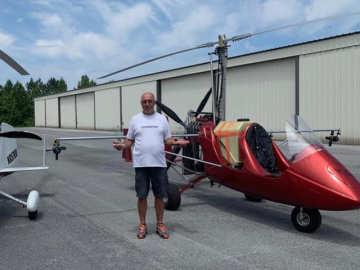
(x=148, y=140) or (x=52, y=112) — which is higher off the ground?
(x=52, y=112)

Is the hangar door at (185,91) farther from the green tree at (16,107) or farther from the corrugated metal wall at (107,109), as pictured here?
the green tree at (16,107)

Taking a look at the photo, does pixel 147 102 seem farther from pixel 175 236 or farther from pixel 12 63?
pixel 12 63

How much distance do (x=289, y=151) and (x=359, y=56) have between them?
1409 centimetres

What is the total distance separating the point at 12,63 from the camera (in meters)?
5.51

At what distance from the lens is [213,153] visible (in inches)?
226

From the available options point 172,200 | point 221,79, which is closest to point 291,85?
point 221,79

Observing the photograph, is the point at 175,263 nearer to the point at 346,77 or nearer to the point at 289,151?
the point at 289,151

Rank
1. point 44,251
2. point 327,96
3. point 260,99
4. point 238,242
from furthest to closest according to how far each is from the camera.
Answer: point 260,99 → point 327,96 → point 238,242 → point 44,251

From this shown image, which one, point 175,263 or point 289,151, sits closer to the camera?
point 175,263

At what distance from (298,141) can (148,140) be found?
1948mm

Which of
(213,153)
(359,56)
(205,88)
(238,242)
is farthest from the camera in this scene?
(205,88)

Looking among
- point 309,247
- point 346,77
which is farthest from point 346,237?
point 346,77

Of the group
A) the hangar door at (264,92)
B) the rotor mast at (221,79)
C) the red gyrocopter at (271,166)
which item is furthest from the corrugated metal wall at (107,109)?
the red gyrocopter at (271,166)

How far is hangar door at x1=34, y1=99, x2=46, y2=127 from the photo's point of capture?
196 ft
